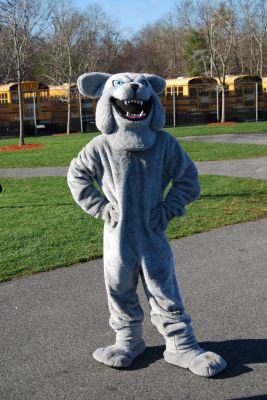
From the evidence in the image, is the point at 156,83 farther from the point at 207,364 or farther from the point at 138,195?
the point at 207,364

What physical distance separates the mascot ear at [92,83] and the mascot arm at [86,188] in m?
0.41

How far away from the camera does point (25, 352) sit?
4000 millimetres

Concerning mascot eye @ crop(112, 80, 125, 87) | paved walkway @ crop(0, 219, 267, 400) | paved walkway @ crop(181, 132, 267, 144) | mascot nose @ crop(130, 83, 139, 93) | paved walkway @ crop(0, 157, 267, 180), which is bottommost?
paved walkway @ crop(0, 219, 267, 400)

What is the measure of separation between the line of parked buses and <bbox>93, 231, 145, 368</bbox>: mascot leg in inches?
1020

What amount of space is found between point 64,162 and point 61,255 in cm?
909

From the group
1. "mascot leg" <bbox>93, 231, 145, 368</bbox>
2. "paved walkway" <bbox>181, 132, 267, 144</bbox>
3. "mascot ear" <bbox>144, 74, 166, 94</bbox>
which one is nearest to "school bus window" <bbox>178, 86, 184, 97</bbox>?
"paved walkway" <bbox>181, 132, 267, 144</bbox>

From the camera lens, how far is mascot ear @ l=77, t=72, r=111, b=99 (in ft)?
12.2

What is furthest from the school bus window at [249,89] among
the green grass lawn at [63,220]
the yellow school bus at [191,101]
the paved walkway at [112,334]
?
the paved walkway at [112,334]

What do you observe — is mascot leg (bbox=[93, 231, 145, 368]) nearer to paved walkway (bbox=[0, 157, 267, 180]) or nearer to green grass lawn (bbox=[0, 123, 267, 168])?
paved walkway (bbox=[0, 157, 267, 180])

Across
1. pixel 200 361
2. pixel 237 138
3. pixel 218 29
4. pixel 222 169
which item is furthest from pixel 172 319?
pixel 218 29

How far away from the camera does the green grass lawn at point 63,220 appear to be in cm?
639

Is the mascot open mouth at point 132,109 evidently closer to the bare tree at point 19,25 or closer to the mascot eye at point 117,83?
the mascot eye at point 117,83

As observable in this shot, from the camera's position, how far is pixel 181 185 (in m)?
3.62

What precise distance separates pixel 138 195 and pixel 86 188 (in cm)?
35
